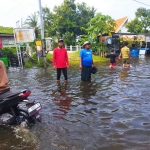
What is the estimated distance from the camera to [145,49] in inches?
1061

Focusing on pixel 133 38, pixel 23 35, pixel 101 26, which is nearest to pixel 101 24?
pixel 101 26

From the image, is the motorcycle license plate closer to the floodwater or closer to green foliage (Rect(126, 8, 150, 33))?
the floodwater

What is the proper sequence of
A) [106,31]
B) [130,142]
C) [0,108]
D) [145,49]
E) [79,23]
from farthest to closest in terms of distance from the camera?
[79,23] < [145,49] < [106,31] < [0,108] < [130,142]

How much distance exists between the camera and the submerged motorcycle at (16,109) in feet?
13.3

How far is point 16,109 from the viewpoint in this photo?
14.4ft

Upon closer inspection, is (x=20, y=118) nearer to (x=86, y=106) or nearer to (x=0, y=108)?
(x=0, y=108)

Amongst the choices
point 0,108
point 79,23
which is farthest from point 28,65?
point 79,23

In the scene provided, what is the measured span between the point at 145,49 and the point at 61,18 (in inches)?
664

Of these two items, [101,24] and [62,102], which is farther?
[101,24]

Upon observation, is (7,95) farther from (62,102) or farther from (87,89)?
(87,89)

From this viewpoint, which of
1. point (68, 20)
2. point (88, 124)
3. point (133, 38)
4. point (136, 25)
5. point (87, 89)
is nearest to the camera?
point (88, 124)

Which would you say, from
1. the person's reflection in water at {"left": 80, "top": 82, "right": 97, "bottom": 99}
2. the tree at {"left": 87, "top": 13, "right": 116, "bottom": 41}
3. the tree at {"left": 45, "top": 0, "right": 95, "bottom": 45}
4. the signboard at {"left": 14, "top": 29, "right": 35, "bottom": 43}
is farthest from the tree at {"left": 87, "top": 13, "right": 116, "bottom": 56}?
the person's reflection in water at {"left": 80, "top": 82, "right": 97, "bottom": 99}

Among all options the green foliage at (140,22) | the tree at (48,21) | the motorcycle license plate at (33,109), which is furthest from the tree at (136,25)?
the motorcycle license plate at (33,109)

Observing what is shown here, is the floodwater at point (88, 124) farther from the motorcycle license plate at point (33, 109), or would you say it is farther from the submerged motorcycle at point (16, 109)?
the motorcycle license plate at point (33, 109)
